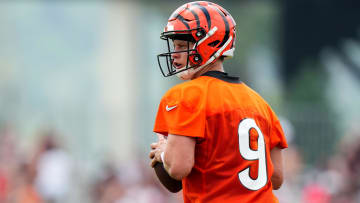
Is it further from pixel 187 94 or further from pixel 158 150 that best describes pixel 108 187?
pixel 187 94

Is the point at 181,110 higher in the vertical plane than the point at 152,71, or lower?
higher

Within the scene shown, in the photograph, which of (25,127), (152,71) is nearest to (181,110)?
(25,127)

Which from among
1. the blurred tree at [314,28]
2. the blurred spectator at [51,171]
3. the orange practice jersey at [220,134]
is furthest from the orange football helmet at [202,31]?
the blurred tree at [314,28]

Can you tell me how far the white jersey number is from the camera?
15.4ft

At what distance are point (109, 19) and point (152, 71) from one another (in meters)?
2.12

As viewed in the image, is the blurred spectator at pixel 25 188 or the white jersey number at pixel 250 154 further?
the blurred spectator at pixel 25 188

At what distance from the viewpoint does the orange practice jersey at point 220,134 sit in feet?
14.9

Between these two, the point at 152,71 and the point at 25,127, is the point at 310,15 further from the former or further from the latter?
the point at 25,127

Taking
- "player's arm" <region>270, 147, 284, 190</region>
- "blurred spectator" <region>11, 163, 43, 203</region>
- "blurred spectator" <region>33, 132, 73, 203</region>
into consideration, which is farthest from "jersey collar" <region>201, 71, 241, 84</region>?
"blurred spectator" <region>11, 163, 43, 203</region>

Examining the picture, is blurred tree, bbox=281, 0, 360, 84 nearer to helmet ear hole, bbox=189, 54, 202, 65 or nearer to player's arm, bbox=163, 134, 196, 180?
helmet ear hole, bbox=189, 54, 202, 65

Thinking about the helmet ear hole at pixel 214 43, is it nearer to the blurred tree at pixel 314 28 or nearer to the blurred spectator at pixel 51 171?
the blurred spectator at pixel 51 171

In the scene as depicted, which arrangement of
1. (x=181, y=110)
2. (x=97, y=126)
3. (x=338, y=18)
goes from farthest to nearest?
1. (x=338, y=18)
2. (x=97, y=126)
3. (x=181, y=110)

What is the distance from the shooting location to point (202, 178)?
4.71 metres

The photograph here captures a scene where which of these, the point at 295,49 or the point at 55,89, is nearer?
the point at 295,49
